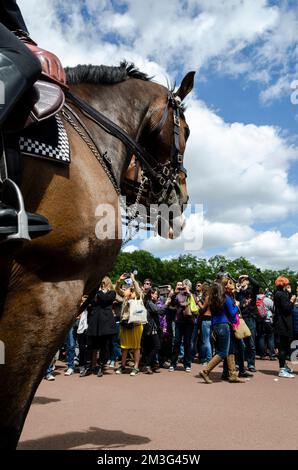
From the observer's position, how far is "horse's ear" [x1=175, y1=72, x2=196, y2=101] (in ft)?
13.9

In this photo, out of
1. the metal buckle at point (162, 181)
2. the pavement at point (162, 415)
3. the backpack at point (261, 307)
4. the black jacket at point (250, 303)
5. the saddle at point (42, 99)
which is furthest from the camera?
the backpack at point (261, 307)

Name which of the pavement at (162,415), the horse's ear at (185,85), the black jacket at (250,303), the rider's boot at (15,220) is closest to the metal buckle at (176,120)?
the horse's ear at (185,85)

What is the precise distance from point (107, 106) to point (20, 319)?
199cm

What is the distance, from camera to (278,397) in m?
8.40

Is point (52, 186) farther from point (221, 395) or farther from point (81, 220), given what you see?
point (221, 395)

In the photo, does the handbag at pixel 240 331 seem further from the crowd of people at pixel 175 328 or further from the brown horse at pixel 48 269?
the brown horse at pixel 48 269

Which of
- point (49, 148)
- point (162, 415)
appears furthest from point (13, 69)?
point (162, 415)

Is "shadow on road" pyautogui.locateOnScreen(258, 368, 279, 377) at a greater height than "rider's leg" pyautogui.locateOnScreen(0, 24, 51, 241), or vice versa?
"rider's leg" pyautogui.locateOnScreen(0, 24, 51, 241)

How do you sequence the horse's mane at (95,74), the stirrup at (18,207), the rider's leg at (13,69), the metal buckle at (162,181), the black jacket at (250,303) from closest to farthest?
1. the stirrup at (18,207)
2. the rider's leg at (13,69)
3. the horse's mane at (95,74)
4. the metal buckle at (162,181)
5. the black jacket at (250,303)

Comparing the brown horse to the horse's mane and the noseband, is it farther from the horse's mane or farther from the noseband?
the noseband

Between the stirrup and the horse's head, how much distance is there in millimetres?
1902

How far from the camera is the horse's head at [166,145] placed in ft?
13.1

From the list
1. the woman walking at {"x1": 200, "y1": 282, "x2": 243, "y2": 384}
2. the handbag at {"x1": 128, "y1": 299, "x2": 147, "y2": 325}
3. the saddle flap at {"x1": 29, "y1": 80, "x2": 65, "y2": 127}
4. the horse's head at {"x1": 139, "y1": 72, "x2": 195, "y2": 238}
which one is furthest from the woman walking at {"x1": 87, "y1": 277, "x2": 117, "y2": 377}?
the saddle flap at {"x1": 29, "y1": 80, "x2": 65, "y2": 127}

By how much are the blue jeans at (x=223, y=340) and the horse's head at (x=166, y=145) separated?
669 centimetres
